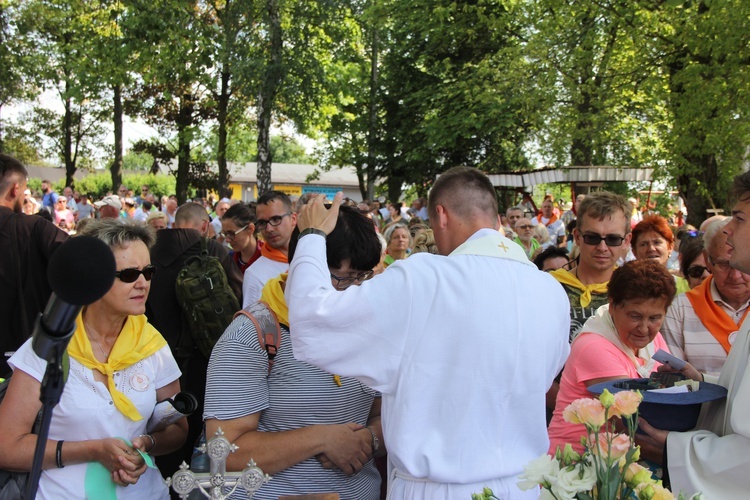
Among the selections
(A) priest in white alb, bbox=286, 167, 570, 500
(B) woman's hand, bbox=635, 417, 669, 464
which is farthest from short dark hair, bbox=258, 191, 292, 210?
(B) woman's hand, bbox=635, 417, 669, 464

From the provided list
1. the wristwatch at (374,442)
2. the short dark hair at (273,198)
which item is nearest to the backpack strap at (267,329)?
the wristwatch at (374,442)

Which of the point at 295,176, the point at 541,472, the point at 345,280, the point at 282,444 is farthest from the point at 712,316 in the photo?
the point at 295,176

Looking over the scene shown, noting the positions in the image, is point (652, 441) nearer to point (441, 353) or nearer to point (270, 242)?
point (441, 353)

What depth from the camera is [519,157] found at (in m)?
26.9

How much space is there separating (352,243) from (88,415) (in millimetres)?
1327

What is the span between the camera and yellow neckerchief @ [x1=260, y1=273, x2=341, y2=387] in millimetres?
3000

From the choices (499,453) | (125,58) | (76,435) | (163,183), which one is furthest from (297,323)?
(163,183)

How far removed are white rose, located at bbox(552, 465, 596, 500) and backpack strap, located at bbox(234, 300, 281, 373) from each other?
1.40 m

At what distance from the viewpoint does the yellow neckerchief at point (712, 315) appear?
13.7ft

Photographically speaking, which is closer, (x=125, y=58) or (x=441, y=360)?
(x=441, y=360)

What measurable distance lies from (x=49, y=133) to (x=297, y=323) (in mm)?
39055

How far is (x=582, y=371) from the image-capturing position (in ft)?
11.1

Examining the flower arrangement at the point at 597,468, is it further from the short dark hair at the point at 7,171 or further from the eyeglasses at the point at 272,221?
the eyeglasses at the point at 272,221

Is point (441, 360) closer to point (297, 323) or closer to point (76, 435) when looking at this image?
point (297, 323)
